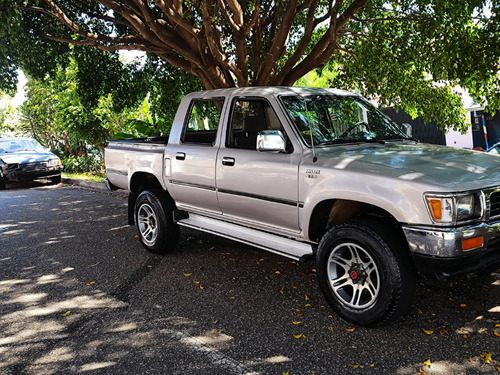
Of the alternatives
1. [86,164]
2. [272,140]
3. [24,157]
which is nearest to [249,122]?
[272,140]

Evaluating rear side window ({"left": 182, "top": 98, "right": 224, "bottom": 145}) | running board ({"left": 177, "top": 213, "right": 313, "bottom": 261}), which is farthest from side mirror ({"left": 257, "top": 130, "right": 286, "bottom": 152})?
rear side window ({"left": 182, "top": 98, "right": 224, "bottom": 145})

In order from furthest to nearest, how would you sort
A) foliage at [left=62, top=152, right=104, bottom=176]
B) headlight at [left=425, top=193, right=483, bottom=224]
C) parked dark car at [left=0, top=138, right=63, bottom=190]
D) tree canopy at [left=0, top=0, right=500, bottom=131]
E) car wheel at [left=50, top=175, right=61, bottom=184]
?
foliage at [left=62, top=152, right=104, bottom=176]
car wheel at [left=50, top=175, right=61, bottom=184]
parked dark car at [left=0, top=138, right=63, bottom=190]
tree canopy at [left=0, top=0, right=500, bottom=131]
headlight at [left=425, top=193, right=483, bottom=224]

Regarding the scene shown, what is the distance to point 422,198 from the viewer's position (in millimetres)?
3461

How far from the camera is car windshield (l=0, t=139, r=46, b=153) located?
53.0 ft

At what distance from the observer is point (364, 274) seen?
3.92 metres

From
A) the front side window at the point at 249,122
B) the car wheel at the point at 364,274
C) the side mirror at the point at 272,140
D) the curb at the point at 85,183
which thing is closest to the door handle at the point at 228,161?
the front side window at the point at 249,122

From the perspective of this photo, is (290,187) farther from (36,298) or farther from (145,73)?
(145,73)

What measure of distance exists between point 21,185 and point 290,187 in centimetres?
1417

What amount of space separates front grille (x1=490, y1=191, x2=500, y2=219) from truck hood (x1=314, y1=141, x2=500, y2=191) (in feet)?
0.32

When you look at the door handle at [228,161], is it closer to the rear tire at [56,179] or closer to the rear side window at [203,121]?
the rear side window at [203,121]

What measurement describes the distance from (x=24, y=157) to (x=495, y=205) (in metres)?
14.8

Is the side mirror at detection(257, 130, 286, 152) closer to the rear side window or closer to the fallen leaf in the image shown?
the rear side window

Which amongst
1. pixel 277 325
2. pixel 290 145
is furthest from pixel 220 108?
pixel 277 325

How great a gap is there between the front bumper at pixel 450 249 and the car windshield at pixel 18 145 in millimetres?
15461
